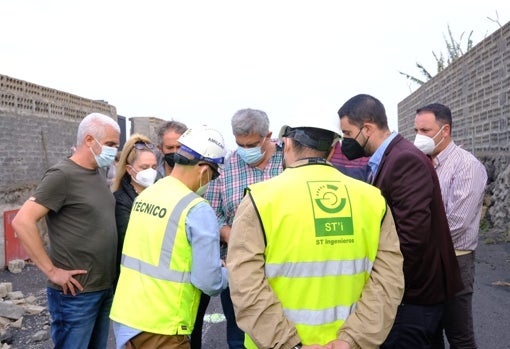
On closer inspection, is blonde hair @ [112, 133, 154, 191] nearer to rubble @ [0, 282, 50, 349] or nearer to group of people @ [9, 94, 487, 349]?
group of people @ [9, 94, 487, 349]

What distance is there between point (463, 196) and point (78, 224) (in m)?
2.64

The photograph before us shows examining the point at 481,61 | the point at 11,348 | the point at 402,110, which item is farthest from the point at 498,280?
the point at 402,110

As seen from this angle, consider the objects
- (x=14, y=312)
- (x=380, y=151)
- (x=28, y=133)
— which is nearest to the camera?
(x=380, y=151)

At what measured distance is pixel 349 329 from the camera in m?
2.02

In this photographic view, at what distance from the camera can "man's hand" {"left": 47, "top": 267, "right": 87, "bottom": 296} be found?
9.78 ft

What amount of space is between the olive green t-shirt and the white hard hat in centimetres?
99

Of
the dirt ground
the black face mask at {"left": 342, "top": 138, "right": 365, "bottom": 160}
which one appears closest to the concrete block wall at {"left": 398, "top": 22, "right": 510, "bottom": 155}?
the dirt ground

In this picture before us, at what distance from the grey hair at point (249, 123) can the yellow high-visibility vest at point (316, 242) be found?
1.40 m

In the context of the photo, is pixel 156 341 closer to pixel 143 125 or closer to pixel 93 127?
pixel 93 127

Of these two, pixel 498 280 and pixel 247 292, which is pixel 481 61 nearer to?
pixel 498 280

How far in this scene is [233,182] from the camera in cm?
347

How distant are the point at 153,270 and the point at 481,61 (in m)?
9.40

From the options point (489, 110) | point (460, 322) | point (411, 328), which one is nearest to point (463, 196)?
point (460, 322)

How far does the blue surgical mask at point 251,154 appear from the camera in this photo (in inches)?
135
